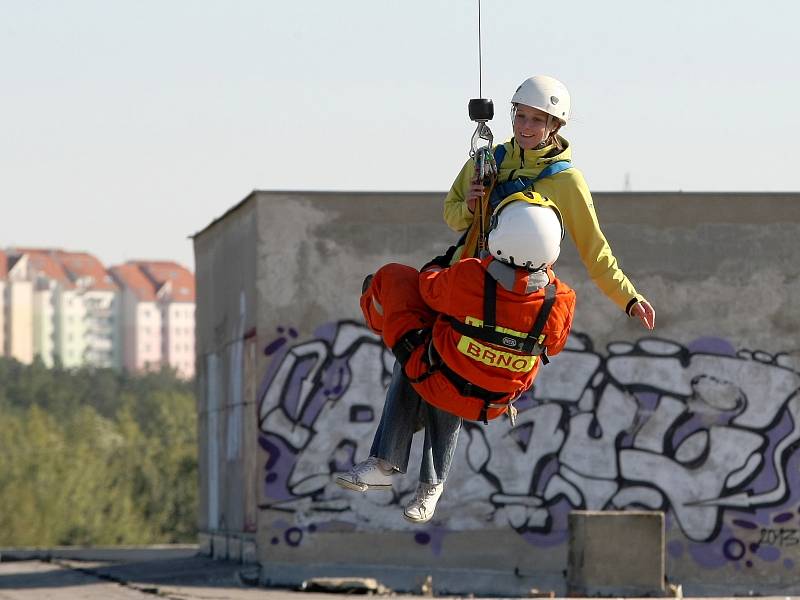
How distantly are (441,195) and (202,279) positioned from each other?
6.22m

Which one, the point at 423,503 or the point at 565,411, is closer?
Result: the point at 423,503

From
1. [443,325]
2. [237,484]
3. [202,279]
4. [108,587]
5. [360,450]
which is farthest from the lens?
[202,279]

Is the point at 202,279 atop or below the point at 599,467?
atop

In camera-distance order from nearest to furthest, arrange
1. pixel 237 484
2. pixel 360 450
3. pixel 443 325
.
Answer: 1. pixel 443 325
2. pixel 360 450
3. pixel 237 484

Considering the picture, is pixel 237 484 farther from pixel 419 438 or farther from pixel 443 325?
pixel 443 325

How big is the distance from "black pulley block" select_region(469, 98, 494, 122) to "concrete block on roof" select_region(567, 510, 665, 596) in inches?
463

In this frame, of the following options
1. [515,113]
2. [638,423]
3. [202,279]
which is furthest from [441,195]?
[515,113]

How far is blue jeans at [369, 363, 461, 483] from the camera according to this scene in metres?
9.36

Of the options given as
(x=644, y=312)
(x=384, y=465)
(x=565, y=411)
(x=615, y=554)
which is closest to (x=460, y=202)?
(x=644, y=312)

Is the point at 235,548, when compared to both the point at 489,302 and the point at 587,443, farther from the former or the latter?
the point at 489,302

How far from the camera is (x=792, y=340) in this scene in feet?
78.0

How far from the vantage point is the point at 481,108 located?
8.97 metres

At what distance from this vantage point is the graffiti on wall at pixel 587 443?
23.2 m

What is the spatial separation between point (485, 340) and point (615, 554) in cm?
1207
